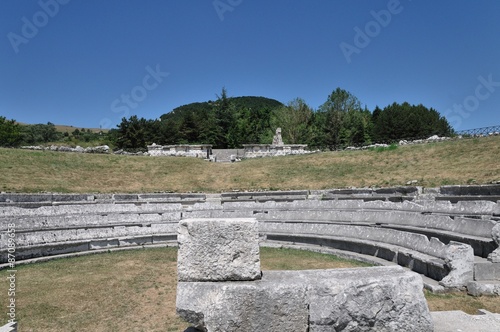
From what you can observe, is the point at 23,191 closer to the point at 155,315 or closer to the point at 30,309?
the point at 30,309

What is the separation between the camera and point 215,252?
450cm

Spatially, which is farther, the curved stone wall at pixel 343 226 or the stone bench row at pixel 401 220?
the stone bench row at pixel 401 220

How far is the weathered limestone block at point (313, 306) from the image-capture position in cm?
423

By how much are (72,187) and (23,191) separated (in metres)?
3.31

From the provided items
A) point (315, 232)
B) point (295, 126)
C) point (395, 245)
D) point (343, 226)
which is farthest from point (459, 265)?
point (295, 126)

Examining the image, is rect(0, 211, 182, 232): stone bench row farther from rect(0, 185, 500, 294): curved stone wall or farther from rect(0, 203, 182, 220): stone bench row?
rect(0, 203, 182, 220): stone bench row

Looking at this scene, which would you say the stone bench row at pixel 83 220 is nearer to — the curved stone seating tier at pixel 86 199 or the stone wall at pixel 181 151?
the curved stone seating tier at pixel 86 199

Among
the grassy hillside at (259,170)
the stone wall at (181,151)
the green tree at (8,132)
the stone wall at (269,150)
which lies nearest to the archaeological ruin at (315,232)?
the grassy hillside at (259,170)

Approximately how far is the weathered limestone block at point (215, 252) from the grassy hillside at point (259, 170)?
739 inches

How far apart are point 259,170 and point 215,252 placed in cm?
2843

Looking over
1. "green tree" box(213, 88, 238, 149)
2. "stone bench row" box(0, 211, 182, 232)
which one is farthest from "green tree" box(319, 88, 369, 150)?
"stone bench row" box(0, 211, 182, 232)

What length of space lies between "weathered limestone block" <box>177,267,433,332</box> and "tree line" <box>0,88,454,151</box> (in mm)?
45759

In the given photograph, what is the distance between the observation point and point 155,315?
714cm

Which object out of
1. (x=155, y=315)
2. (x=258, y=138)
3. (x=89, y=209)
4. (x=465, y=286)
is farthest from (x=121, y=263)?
(x=258, y=138)
